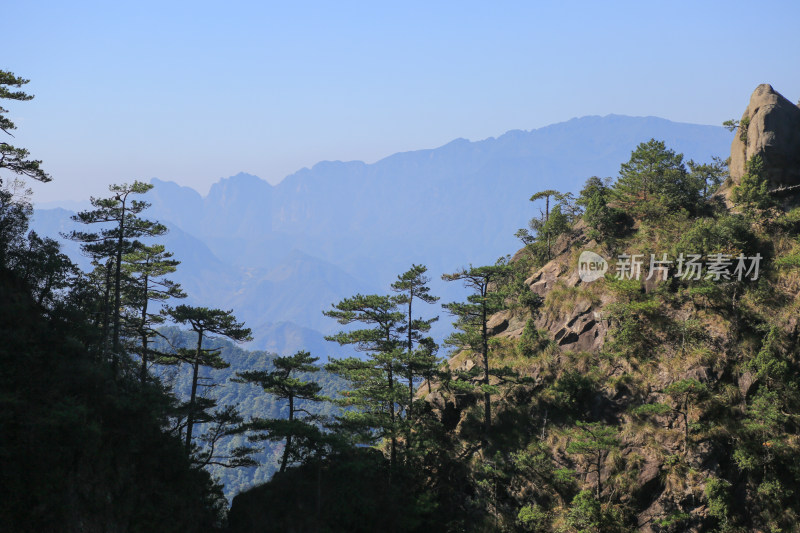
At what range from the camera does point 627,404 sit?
35.8m

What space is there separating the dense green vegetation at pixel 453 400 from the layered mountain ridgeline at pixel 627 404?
0.12 m

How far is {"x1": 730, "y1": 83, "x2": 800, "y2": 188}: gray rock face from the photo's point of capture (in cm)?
4078

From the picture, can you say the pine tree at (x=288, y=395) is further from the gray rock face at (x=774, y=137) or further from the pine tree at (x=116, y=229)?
the gray rock face at (x=774, y=137)

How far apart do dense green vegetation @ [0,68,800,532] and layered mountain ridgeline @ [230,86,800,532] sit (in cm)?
12

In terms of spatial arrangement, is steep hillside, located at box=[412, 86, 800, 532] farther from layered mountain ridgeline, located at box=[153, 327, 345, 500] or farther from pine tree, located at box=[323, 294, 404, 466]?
layered mountain ridgeline, located at box=[153, 327, 345, 500]

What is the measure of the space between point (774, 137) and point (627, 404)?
20.9 meters

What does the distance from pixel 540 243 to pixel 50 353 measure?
39285 mm

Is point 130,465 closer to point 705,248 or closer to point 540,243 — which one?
point 705,248

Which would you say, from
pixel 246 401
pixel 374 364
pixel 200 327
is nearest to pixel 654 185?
pixel 374 364

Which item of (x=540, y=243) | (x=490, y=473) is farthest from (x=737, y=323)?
(x=540, y=243)

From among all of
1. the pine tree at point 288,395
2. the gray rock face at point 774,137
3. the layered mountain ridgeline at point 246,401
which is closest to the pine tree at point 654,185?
the gray rock face at point 774,137

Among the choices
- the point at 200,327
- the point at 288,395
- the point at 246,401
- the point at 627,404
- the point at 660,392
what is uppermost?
the point at 246,401

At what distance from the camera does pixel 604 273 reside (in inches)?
1638

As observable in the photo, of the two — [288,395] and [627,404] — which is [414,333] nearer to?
[288,395]
